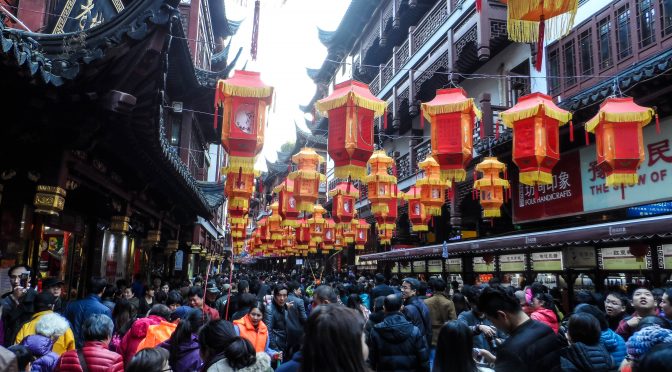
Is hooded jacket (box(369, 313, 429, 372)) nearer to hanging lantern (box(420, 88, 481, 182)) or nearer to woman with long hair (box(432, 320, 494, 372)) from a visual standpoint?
woman with long hair (box(432, 320, 494, 372))

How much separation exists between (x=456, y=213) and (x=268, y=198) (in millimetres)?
51770

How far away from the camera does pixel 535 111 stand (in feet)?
23.5

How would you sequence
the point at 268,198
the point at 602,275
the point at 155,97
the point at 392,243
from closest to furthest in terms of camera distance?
the point at 155,97, the point at 602,275, the point at 392,243, the point at 268,198

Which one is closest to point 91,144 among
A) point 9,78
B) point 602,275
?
point 9,78

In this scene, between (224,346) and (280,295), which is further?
(280,295)

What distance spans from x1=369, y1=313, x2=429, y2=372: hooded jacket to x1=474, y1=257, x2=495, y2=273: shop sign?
9544mm

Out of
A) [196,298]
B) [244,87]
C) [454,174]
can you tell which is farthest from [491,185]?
[196,298]

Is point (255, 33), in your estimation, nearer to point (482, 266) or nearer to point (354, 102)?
point (354, 102)

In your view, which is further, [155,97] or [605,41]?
[605,41]

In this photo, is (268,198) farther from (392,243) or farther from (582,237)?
(582,237)

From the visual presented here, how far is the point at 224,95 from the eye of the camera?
24.4ft

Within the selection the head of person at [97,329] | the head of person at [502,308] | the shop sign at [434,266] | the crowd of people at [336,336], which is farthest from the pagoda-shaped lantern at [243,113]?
the shop sign at [434,266]

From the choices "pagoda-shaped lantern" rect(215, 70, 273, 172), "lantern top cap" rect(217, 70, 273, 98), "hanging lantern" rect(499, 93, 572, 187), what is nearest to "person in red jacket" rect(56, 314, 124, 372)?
"pagoda-shaped lantern" rect(215, 70, 273, 172)

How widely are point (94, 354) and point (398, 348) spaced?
2.36 metres
